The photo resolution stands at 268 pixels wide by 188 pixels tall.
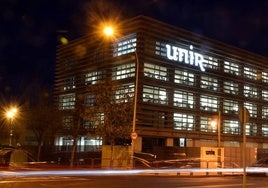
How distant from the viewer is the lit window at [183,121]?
6091 centimetres

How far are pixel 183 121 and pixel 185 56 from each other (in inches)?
334

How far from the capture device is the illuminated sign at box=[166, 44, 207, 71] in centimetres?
6058

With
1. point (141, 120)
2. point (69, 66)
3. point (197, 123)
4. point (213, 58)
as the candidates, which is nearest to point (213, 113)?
point (197, 123)

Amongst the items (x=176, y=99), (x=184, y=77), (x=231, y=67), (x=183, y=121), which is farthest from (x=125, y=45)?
(x=231, y=67)

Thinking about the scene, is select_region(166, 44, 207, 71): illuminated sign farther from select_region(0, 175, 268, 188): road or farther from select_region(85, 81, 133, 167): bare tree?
select_region(0, 175, 268, 188): road

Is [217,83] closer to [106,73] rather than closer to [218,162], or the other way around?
[106,73]

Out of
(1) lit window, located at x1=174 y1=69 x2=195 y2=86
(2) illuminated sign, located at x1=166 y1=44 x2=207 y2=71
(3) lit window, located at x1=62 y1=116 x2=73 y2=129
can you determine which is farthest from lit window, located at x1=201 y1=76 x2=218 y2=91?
(3) lit window, located at x1=62 y1=116 x2=73 y2=129

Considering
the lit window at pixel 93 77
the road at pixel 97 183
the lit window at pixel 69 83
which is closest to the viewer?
the road at pixel 97 183

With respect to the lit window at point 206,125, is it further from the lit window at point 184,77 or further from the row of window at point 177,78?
the lit window at point 184,77

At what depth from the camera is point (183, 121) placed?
61.6 metres

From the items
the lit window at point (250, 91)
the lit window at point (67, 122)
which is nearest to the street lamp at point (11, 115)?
the lit window at point (67, 122)

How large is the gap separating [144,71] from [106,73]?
618 centimetres

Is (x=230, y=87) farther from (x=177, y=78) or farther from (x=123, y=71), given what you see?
(x=123, y=71)

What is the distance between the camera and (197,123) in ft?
209
